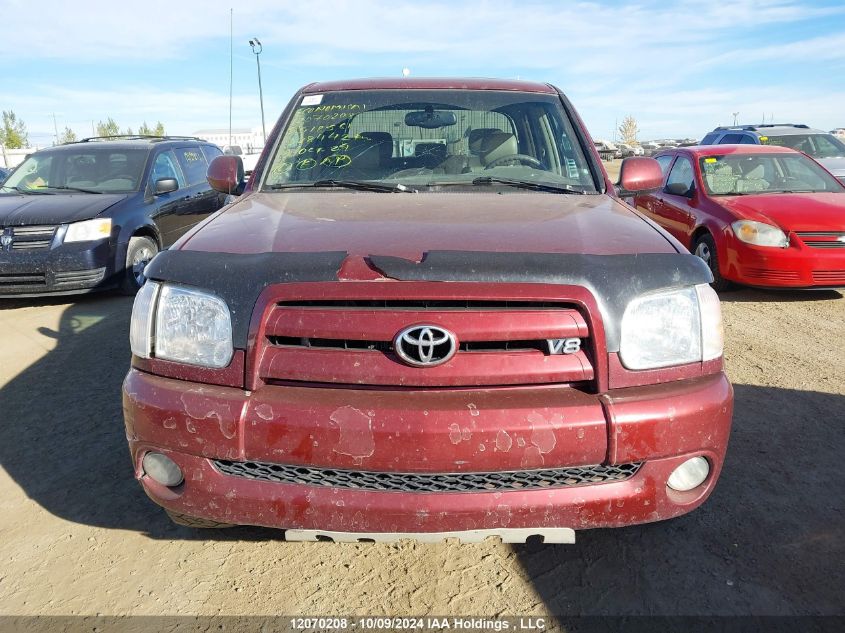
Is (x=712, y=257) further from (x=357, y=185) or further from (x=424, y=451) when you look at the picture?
(x=424, y=451)

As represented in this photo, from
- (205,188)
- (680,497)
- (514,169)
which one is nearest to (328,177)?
(514,169)

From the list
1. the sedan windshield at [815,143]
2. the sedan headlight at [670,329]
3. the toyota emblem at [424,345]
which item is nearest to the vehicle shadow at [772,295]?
the sedan headlight at [670,329]

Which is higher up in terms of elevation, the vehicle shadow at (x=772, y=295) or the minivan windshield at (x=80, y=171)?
the minivan windshield at (x=80, y=171)

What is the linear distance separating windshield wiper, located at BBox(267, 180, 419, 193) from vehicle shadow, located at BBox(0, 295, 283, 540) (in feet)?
5.26

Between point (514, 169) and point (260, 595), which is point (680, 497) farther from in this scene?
point (514, 169)

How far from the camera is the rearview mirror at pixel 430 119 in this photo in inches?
135

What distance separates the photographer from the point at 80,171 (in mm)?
7633

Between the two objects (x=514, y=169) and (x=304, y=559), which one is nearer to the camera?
(x=304, y=559)

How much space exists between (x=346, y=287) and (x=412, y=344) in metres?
0.26

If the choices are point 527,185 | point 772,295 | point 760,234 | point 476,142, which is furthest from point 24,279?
point 772,295

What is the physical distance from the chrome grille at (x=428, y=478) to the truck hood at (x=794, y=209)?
5.38 m

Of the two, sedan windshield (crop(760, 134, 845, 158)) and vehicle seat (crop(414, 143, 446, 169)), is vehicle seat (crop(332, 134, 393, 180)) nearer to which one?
vehicle seat (crop(414, 143, 446, 169))

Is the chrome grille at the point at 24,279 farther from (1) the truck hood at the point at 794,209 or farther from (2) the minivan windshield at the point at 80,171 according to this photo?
(1) the truck hood at the point at 794,209

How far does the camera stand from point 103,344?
5.21 metres
